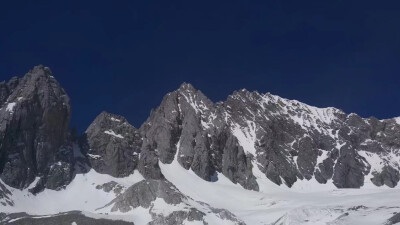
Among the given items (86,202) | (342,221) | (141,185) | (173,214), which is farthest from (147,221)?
(342,221)

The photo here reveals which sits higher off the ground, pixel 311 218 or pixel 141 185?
pixel 141 185

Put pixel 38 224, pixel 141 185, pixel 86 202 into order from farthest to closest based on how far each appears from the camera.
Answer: pixel 86 202, pixel 141 185, pixel 38 224

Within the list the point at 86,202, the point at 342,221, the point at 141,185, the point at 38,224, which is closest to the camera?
the point at 38,224

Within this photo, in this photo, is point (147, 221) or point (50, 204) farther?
point (50, 204)

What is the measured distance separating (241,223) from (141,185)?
3160cm

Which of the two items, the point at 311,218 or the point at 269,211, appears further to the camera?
the point at 269,211

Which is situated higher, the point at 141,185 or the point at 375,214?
the point at 141,185

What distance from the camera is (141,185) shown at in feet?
608

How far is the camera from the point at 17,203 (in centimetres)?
18862

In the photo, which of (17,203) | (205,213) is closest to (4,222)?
(17,203)

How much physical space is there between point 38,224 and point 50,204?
35.6 metres

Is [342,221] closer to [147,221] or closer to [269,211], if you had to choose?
[269,211]

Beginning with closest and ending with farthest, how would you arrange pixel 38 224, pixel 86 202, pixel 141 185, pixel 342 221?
pixel 38 224
pixel 342 221
pixel 141 185
pixel 86 202

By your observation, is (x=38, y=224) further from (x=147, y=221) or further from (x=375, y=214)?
(x=375, y=214)
